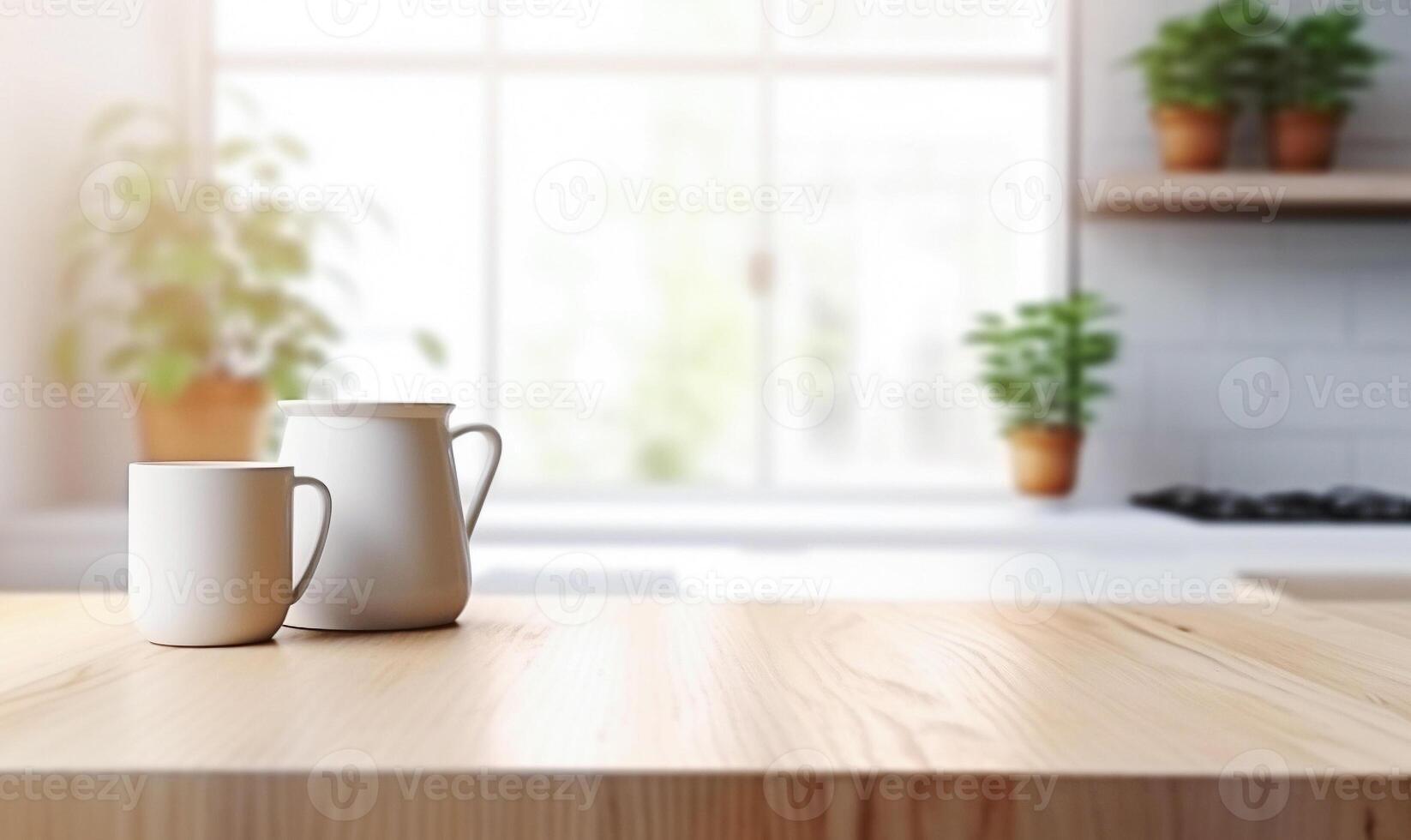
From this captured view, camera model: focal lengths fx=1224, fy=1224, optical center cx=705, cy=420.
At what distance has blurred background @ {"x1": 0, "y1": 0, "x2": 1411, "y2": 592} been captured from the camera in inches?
104

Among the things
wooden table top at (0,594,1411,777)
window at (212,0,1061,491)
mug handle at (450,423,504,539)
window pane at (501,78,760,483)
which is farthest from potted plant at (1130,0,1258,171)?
mug handle at (450,423,504,539)

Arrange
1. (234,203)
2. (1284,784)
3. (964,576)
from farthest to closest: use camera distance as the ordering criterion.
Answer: (234,203) → (964,576) → (1284,784)

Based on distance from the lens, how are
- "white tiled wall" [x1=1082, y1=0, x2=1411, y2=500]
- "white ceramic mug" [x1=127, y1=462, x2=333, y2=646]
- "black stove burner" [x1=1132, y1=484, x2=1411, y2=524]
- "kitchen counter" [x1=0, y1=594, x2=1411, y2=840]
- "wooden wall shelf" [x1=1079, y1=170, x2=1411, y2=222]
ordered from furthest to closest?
"white tiled wall" [x1=1082, y1=0, x2=1411, y2=500] → "wooden wall shelf" [x1=1079, y1=170, x2=1411, y2=222] → "black stove burner" [x1=1132, y1=484, x2=1411, y2=524] → "white ceramic mug" [x1=127, y1=462, x2=333, y2=646] → "kitchen counter" [x1=0, y1=594, x2=1411, y2=840]

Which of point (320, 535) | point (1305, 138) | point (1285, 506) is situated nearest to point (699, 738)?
point (320, 535)

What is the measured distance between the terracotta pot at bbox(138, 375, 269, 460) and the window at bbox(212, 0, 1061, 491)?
0.39 meters

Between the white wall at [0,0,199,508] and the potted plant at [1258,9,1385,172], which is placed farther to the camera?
the potted plant at [1258,9,1385,172]

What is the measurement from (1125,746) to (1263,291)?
242 cm

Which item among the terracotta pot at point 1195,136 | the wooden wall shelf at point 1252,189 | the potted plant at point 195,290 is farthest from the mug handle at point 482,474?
the terracotta pot at point 1195,136

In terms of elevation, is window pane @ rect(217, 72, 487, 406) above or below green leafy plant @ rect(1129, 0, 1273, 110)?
below

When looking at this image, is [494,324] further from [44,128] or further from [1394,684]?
[1394,684]

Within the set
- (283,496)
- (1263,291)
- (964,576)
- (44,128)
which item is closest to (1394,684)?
(283,496)

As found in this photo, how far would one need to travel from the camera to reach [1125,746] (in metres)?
0.50

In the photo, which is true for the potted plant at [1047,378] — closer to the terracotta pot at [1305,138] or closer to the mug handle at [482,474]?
the terracotta pot at [1305,138]

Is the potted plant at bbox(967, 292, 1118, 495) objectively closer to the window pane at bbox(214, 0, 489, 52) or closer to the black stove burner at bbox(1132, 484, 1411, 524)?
the black stove burner at bbox(1132, 484, 1411, 524)
